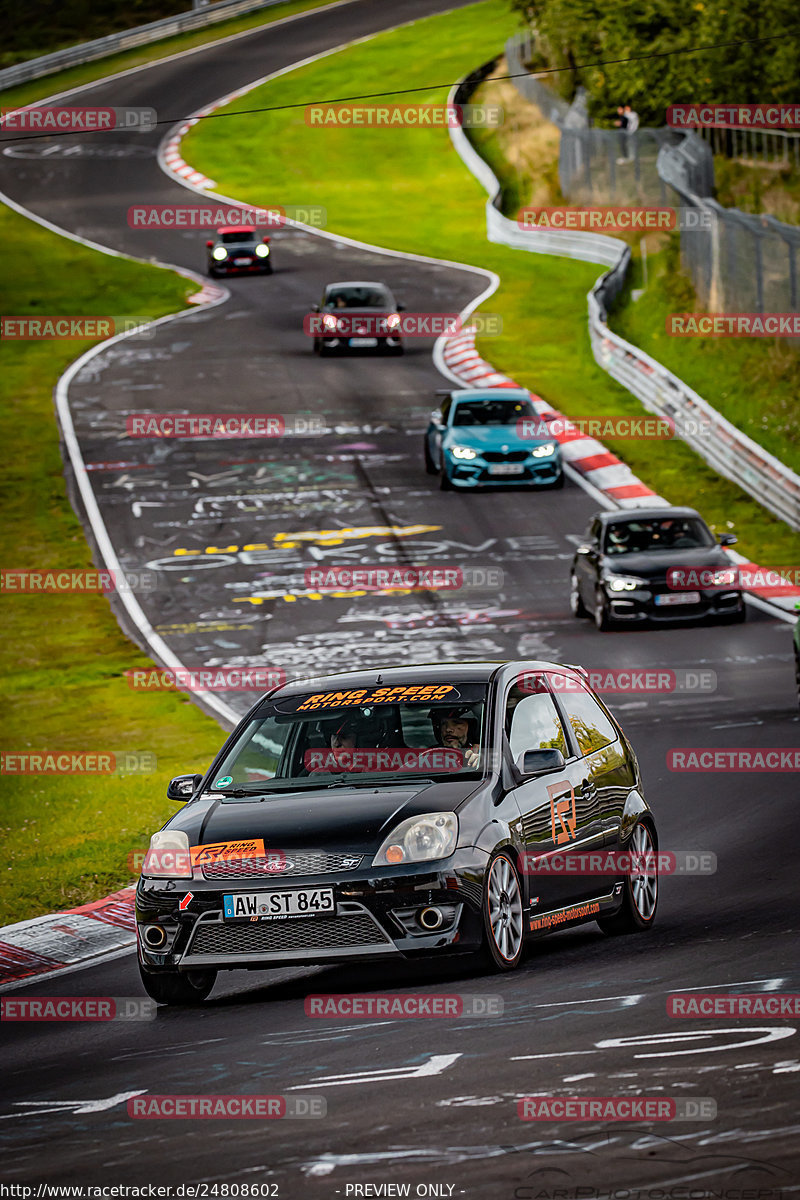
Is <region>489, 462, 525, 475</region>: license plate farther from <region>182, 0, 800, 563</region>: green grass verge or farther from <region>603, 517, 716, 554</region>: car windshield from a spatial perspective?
<region>603, 517, 716, 554</region>: car windshield

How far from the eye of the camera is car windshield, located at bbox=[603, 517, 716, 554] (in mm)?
24891

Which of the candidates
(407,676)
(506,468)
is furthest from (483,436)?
(407,676)

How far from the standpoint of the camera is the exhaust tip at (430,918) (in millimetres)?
8844

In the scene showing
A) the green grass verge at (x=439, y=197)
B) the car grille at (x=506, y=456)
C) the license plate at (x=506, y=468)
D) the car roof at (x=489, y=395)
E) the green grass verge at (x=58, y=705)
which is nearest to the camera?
the green grass verge at (x=58, y=705)

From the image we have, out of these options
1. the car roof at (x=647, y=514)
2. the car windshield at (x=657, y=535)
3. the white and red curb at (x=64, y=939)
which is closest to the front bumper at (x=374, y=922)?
the white and red curb at (x=64, y=939)

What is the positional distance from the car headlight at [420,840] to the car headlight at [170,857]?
2.98 feet

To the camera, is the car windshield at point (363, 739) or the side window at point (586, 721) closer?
the car windshield at point (363, 739)

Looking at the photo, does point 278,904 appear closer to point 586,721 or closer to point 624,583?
point 586,721

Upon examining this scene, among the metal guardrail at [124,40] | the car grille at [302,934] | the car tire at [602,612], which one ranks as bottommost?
the metal guardrail at [124,40]

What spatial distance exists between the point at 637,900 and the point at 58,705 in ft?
40.9

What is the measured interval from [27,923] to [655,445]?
25.0 metres

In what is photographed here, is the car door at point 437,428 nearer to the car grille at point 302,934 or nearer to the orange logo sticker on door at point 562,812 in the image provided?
the orange logo sticker on door at point 562,812

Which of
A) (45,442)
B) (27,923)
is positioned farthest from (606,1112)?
(45,442)

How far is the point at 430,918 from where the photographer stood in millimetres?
8859
